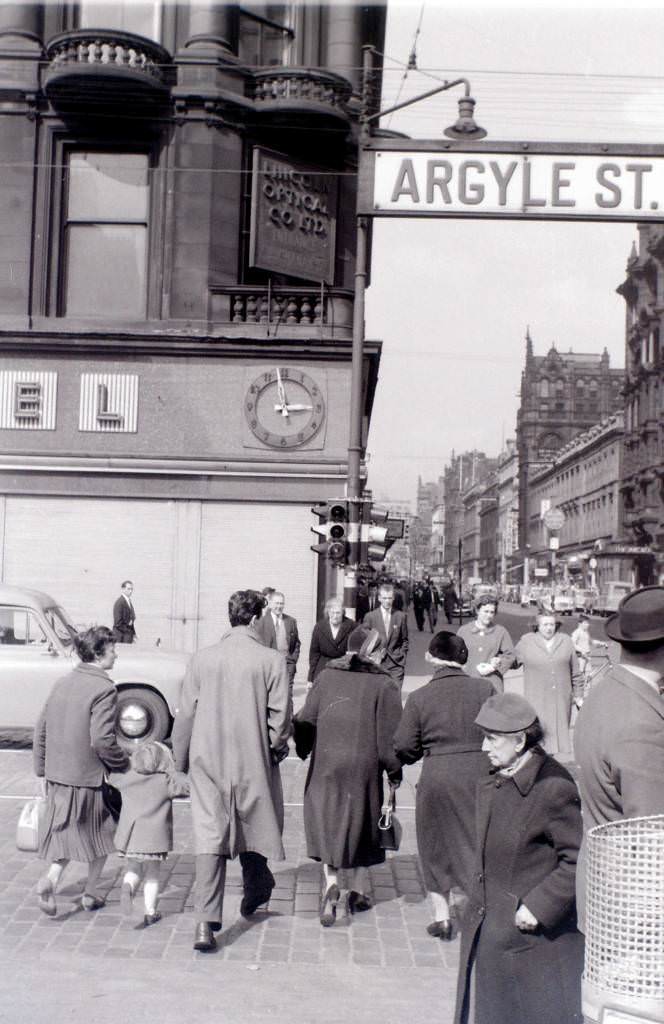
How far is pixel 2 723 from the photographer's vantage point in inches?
498

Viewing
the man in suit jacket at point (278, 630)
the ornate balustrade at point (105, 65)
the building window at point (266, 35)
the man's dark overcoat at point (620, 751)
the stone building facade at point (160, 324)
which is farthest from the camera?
the building window at point (266, 35)

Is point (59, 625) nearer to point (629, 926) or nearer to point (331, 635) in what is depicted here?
point (331, 635)

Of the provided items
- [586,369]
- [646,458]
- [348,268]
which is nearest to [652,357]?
[646,458]

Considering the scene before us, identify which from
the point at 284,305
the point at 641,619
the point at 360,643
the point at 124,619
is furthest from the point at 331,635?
the point at 284,305

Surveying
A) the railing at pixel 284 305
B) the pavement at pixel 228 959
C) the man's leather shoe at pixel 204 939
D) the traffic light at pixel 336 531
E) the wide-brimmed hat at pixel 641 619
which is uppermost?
→ the railing at pixel 284 305

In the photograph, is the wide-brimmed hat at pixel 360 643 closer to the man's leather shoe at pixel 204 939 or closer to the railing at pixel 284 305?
the man's leather shoe at pixel 204 939

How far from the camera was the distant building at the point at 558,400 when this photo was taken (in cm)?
16962

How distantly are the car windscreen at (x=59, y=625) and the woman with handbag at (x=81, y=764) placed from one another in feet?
19.7

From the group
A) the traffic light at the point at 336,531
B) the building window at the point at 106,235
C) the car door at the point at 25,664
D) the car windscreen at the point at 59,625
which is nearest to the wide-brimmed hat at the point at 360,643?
the car door at the point at 25,664

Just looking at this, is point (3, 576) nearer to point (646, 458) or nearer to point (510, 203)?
point (510, 203)

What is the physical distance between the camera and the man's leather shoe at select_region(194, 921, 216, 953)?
625cm

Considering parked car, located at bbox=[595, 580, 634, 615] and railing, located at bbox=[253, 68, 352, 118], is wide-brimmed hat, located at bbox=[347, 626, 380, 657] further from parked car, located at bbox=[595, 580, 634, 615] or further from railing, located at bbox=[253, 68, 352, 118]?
parked car, located at bbox=[595, 580, 634, 615]

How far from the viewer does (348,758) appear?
6.84 meters

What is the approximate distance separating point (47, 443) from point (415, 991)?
16862 millimetres
